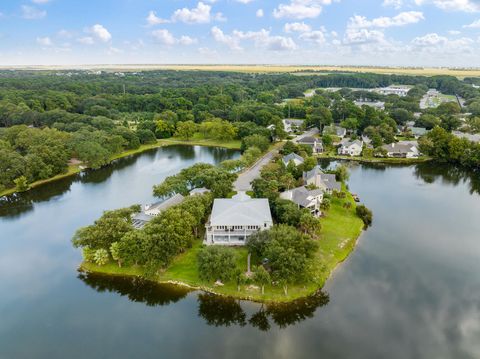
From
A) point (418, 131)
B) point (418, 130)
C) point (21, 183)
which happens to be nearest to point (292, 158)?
point (418, 131)

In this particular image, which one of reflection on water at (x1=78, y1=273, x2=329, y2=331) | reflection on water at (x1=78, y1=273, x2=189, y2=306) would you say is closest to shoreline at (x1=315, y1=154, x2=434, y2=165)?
reflection on water at (x1=78, y1=273, x2=329, y2=331)

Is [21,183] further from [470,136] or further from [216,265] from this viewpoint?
[470,136]

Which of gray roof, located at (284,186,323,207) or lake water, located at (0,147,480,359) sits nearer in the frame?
lake water, located at (0,147,480,359)

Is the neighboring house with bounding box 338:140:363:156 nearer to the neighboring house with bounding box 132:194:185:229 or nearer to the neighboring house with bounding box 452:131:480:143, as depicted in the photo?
the neighboring house with bounding box 452:131:480:143

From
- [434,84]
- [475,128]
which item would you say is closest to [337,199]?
[475,128]

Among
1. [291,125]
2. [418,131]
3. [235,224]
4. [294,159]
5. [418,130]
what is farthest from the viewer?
[291,125]

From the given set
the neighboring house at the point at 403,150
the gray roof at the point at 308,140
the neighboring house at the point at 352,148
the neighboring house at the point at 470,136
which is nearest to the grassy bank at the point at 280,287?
the neighboring house at the point at 352,148
